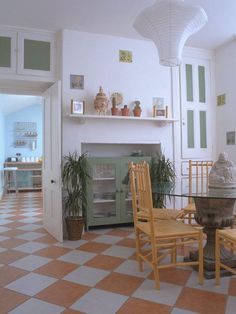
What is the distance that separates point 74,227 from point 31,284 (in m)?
1.30

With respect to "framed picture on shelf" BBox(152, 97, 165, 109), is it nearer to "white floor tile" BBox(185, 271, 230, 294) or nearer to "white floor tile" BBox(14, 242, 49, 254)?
"white floor tile" BBox(14, 242, 49, 254)

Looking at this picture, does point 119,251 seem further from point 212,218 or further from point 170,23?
point 170,23

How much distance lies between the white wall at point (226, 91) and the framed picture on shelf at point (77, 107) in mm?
2407

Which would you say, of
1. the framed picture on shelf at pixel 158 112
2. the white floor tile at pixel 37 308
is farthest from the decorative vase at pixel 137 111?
the white floor tile at pixel 37 308

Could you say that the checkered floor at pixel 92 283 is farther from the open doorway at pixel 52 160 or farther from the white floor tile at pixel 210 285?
the open doorway at pixel 52 160

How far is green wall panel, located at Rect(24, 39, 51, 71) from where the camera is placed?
3961 mm

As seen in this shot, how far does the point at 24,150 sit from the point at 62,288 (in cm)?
782

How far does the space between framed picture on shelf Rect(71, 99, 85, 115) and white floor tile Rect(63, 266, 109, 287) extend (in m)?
2.11

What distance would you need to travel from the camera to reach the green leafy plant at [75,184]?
3.73 meters

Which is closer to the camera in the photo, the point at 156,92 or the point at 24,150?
the point at 156,92

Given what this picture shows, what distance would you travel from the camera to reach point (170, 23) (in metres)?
2.33

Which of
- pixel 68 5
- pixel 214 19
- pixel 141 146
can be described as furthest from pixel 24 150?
pixel 214 19

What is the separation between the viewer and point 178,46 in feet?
7.99

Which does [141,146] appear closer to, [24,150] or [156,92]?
[156,92]
